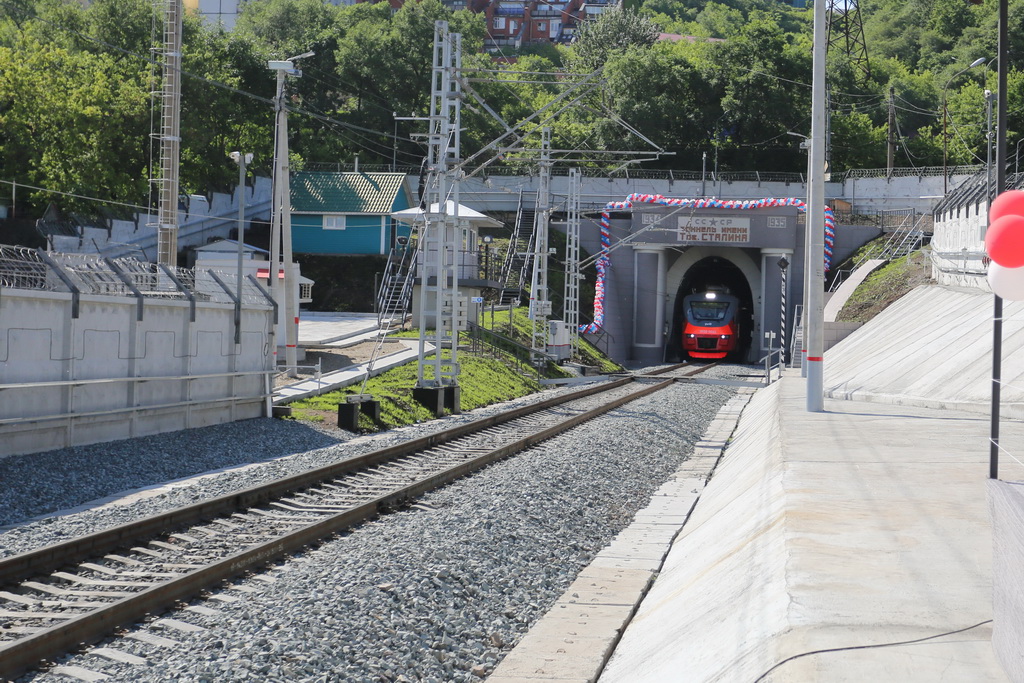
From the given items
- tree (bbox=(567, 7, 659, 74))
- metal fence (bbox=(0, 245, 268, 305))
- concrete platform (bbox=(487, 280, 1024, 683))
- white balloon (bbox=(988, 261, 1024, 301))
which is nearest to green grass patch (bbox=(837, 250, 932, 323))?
concrete platform (bbox=(487, 280, 1024, 683))

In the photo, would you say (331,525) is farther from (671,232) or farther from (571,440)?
(671,232)

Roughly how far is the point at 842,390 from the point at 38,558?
18.0 metres

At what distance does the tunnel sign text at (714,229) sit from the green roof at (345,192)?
15.3 m

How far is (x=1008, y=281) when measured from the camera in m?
7.29

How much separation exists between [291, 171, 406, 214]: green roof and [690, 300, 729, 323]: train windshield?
1645 centimetres

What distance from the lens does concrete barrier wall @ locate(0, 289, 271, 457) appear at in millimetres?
15734

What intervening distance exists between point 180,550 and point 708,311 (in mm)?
45086

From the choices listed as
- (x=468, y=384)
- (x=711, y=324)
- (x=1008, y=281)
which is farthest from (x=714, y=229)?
(x=1008, y=281)

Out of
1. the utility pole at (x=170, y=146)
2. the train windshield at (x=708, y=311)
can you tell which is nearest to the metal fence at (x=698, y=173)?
the train windshield at (x=708, y=311)

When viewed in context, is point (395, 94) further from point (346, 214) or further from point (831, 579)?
point (831, 579)

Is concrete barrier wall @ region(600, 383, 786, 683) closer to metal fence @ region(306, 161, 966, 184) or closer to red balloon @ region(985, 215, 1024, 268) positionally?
red balloon @ region(985, 215, 1024, 268)

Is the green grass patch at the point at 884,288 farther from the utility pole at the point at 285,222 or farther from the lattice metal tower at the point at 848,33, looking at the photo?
the lattice metal tower at the point at 848,33

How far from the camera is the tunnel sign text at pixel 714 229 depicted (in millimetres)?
51656

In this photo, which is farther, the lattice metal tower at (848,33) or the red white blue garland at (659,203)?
the lattice metal tower at (848,33)
